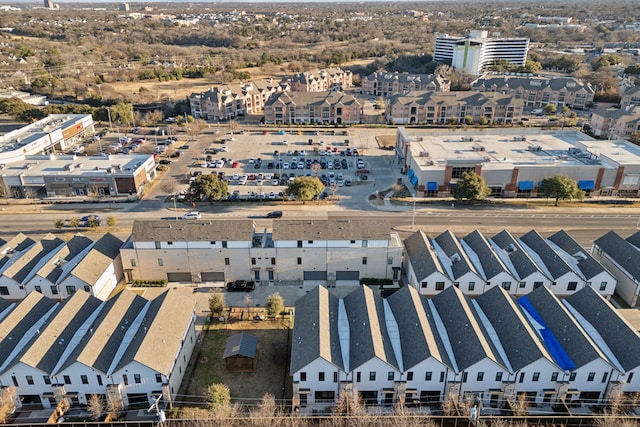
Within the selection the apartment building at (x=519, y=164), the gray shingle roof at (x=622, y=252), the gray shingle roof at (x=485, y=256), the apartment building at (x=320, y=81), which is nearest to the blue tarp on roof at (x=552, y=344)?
the gray shingle roof at (x=485, y=256)

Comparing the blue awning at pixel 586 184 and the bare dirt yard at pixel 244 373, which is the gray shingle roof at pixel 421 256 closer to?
the bare dirt yard at pixel 244 373

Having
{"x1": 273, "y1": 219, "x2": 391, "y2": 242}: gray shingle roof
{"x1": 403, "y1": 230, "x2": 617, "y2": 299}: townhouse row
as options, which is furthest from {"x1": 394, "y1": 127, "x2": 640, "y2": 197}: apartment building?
{"x1": 273, "y1": 219, "x2": 391, "y2": 242}: gray shingle roof

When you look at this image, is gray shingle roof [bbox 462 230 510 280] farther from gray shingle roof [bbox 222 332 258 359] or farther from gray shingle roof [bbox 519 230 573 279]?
gray shingle roof [bbox 222 332 258 359]

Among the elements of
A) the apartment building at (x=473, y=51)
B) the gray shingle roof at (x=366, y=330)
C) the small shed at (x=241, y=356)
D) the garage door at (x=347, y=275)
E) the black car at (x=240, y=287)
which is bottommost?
the black car at (x=240, y=287)

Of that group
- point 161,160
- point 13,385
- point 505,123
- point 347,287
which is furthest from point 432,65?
point 13,385

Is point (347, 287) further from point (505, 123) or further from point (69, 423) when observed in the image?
point (505, 123)
